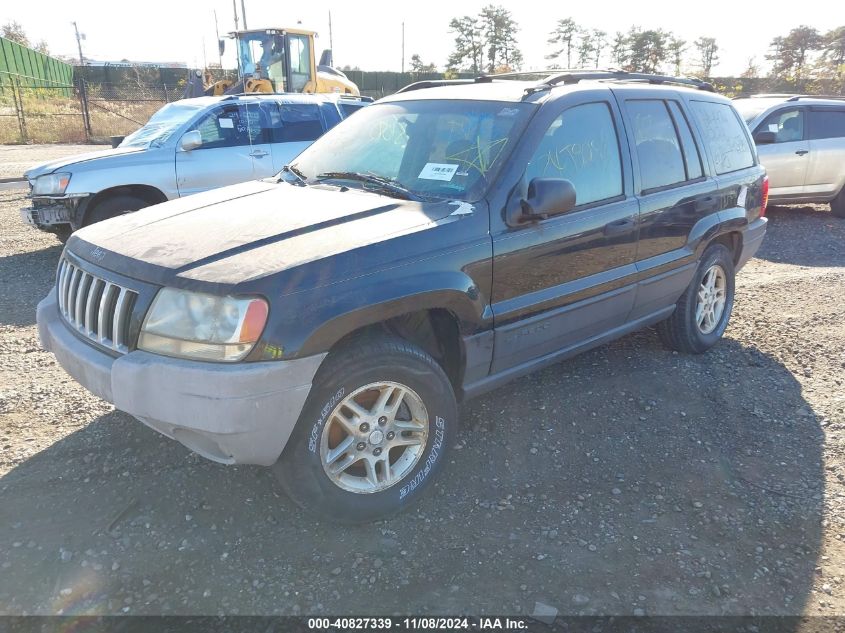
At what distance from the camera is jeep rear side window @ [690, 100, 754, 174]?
4555 mm

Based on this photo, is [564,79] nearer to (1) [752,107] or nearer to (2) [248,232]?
(2) [248,232]

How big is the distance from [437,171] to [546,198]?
24.7 inches

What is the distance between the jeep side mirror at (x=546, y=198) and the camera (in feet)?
10.0

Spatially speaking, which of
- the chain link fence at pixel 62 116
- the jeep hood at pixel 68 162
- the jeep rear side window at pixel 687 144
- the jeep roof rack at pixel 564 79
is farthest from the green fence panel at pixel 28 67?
the jeep rear side window at pixel 687 144

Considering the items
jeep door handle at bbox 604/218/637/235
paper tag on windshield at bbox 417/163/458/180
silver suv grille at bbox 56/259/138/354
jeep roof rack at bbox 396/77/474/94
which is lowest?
silver suv grille at bbox 56/259/138/354

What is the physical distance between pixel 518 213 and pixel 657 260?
140 centimetres

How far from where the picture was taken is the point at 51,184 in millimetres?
6754

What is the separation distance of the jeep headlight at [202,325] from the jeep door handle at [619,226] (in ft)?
6.97

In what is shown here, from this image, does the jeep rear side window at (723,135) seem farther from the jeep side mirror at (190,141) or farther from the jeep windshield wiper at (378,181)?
the jeep side mirror at (190,141)

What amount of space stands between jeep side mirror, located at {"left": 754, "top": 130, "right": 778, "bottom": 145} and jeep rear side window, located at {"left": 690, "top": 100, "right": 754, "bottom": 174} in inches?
208

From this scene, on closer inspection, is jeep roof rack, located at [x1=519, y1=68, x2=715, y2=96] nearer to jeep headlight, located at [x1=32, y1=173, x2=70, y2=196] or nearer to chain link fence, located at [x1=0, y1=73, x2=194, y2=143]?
jeep headlight, located at [x1=32, y1=173, x2=70, y2=196]

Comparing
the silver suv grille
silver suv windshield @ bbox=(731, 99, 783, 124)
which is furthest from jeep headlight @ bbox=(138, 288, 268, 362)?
silver suv windshield @ bbox=(731, 99, 783, 124)

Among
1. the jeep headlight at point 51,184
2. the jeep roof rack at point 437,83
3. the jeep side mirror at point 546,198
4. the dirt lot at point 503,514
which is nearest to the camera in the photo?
the dirt lot at point 503,514

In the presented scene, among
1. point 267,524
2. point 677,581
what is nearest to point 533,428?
point 677,581
